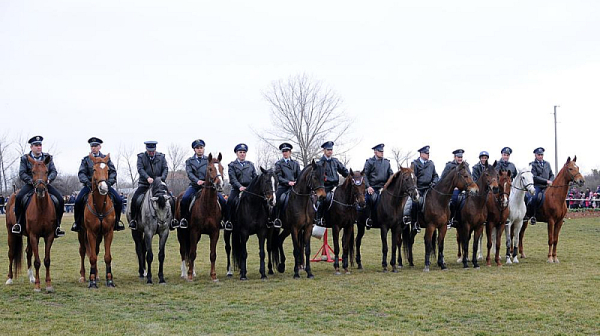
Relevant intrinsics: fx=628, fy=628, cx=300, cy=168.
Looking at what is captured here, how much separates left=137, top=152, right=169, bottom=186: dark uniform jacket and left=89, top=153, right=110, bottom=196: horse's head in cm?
140

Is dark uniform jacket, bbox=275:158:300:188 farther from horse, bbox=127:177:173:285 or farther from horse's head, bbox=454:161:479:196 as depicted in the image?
horse's head, bbox=454:161:479:196

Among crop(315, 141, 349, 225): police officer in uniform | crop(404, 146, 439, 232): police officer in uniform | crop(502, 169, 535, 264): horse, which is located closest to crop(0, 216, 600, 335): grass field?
crop(502, 169, 535, 264): horse

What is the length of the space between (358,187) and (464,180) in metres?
2.68

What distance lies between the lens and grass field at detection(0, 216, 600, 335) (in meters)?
9.34

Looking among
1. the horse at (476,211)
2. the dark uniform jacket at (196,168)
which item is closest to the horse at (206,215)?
the dark uniform jacket at (196,168)

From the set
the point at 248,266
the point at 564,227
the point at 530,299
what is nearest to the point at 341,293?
the point at 530,299

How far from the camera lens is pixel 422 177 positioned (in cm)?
1636

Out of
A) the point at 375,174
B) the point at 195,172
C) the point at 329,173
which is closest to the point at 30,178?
the point at 195,172

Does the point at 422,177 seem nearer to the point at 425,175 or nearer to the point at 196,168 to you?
the point at 425,175

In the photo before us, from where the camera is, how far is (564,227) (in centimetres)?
3089

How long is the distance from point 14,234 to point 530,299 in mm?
10901

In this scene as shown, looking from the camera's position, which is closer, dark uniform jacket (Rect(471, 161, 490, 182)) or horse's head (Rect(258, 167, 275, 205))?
horse's head (Rect(258, 167, 275, 205))

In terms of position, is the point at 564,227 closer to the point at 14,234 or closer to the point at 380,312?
the point at 380,312

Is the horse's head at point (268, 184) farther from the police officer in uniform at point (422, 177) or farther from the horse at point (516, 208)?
the horse at point (516, 208)
